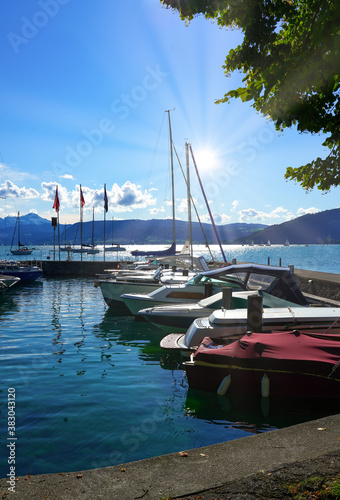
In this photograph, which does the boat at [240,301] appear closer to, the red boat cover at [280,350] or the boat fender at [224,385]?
the red boat cover at [280,350]

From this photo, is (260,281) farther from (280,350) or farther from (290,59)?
(290,59)

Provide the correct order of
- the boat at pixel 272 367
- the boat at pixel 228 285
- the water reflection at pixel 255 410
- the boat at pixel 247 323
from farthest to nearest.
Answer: the boat at pixel 228 285 → the boat at pixel 247 323 → the boat at pixel 272 367 → the water reflection at pixel 255 410

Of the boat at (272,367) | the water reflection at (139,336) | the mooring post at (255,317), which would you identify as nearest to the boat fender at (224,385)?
the boat at (272,367)

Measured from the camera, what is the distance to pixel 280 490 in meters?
3.71

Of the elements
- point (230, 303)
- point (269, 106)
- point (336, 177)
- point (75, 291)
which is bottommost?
Result: point (75, 291)

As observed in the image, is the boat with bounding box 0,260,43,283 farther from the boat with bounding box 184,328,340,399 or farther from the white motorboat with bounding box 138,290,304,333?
the boat with bounding box 184,328,340,399

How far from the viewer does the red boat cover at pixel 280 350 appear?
7652mm

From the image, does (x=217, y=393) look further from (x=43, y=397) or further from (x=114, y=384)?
(x=43, y=397)

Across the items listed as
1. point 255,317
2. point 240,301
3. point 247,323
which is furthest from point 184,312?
point 255,317

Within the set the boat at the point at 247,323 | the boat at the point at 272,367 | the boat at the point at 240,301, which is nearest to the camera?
the boat at the point at 272,367

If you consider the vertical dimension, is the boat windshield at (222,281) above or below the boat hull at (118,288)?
above

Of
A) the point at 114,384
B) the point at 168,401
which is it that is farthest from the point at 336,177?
the point at 114,384

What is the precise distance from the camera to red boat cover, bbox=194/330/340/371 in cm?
765

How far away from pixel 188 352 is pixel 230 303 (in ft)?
10.4
